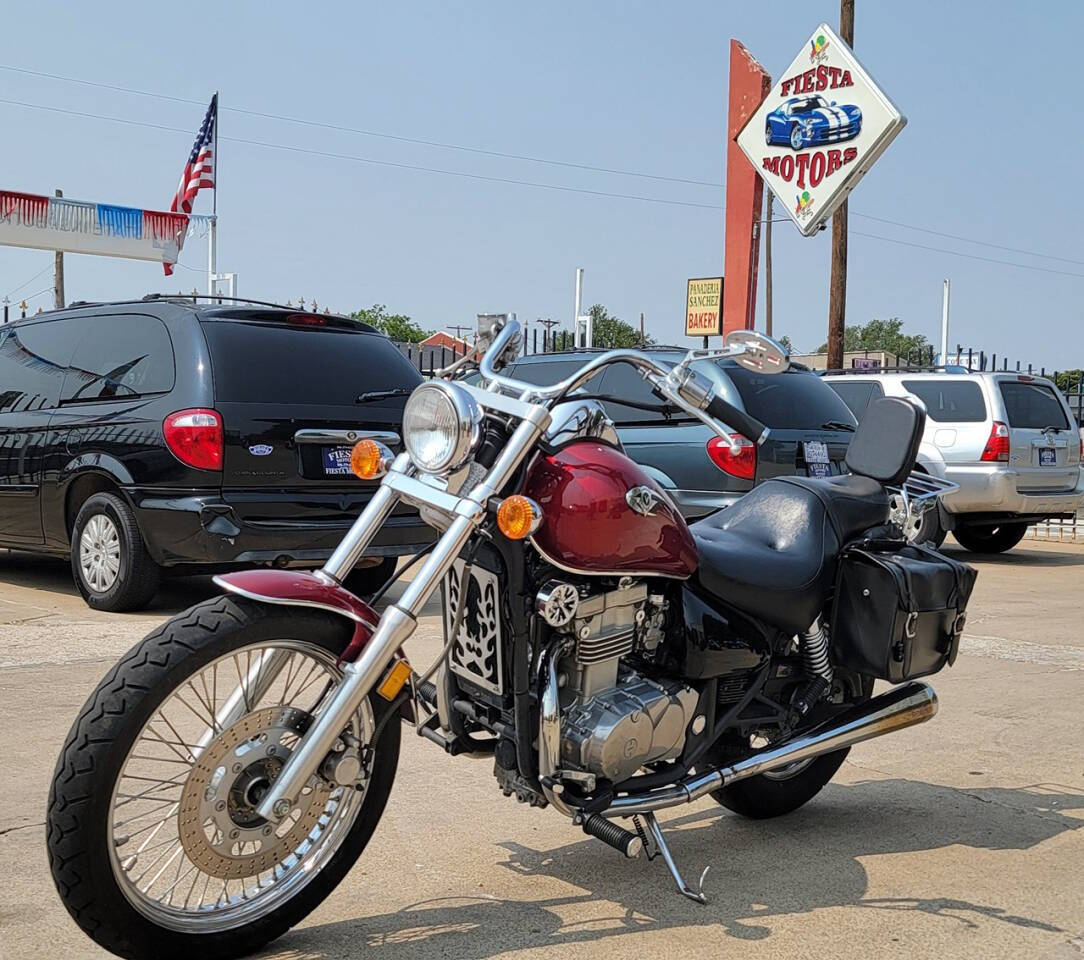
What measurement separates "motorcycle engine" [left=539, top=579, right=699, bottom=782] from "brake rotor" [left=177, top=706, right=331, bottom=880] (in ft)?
2.08

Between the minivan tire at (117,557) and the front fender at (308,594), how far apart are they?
15.0 feet

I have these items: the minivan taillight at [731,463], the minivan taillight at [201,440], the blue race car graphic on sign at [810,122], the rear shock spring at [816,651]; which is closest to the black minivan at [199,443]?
the minivan taillight at [201,440]

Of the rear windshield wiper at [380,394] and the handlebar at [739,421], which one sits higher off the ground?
the handlebar at [739,421]

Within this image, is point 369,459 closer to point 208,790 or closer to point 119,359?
point 208,790

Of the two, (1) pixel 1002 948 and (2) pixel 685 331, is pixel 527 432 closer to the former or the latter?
(1) pixel 1002 948

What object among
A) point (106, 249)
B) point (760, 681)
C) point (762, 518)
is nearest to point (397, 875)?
point (760, 681)

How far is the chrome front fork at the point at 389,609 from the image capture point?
9.65 ft

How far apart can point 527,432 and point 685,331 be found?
3417 cm

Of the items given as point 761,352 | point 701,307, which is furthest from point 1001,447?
point 701,307

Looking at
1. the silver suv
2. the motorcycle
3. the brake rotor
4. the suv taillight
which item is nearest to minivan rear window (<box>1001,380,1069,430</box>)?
the silver suv

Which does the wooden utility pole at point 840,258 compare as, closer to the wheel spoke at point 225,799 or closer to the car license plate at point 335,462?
the car license plate at point 335,462

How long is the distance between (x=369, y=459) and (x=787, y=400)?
6.54 m

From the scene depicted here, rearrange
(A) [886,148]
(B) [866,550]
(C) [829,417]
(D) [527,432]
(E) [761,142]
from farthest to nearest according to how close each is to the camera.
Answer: (E) [761,142]
(A) [886,148]
(C) [829,417]
(B) [866,550]
(D) [527,432]

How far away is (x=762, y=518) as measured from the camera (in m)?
3.97
